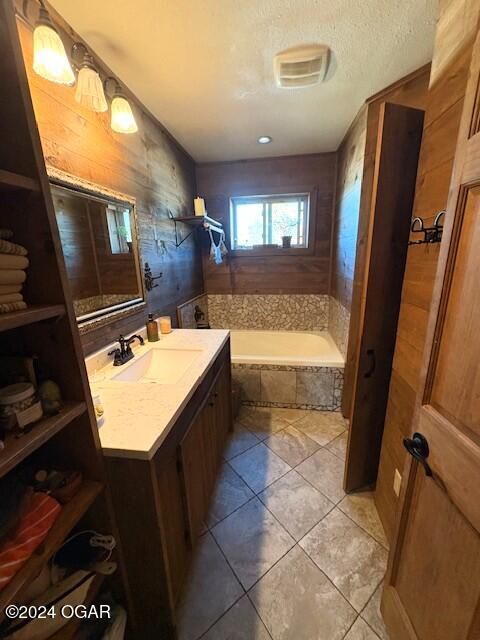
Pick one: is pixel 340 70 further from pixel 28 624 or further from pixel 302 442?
pixel 28 624

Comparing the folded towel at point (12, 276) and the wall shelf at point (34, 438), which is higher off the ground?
the folded towel at point (12, 276)

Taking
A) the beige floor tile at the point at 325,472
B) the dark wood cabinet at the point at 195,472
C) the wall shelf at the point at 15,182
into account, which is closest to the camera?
the wall shelf at the point at 15,182

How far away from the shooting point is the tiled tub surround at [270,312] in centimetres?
320

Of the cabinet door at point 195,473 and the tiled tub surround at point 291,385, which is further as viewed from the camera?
the tiled tub surround at point 291,385

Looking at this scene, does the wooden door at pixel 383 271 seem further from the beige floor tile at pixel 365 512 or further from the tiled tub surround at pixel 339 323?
the tiled tub surround at pixel 339 323

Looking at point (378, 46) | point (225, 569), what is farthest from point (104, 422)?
point (378, 46)

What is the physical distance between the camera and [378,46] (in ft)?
4.43

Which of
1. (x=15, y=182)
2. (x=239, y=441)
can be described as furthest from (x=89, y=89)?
(x=239, y=441)

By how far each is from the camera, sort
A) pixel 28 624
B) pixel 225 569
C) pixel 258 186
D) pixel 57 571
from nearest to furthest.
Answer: pixel 28 624 → pixel 57 571 → pixel 225 569 → pixel 258 186

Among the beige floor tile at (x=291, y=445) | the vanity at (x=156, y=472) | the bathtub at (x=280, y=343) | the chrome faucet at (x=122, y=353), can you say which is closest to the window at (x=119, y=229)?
the chrome faucet at (x=122, y=353)

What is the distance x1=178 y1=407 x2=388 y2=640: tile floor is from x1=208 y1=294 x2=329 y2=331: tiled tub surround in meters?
1.62

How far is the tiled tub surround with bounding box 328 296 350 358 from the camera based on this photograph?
236 cm

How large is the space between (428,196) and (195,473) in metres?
1.61

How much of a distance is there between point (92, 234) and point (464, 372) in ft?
5.56
